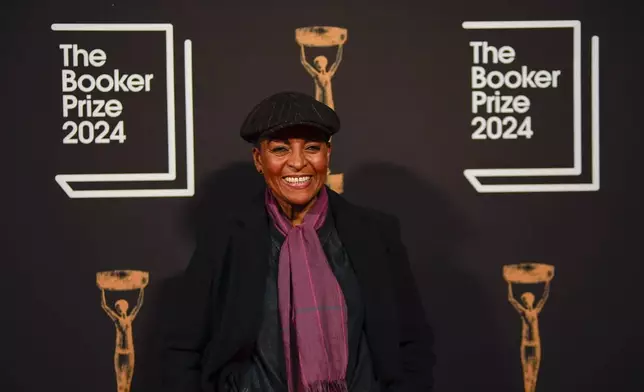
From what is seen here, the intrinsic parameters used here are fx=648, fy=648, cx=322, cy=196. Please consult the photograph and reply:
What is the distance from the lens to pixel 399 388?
1702mm

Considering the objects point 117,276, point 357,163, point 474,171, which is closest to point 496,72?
point 474,171

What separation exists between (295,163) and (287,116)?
0.40 feet

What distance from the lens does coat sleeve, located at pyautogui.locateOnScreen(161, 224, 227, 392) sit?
5.38 ft

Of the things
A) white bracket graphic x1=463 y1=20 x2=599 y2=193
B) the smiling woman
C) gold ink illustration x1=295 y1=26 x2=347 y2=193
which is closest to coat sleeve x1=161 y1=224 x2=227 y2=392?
the smiling woman

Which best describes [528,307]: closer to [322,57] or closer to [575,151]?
[575,151]

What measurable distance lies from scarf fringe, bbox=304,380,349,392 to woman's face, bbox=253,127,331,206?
441mm

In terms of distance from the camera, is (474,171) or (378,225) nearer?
(378,225)

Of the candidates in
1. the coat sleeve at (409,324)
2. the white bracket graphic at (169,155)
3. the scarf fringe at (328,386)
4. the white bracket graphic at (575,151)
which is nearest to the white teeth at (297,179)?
the coat sleeve at (409,324)

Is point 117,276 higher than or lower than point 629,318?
higher

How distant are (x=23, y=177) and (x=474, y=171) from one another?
57.7 inches

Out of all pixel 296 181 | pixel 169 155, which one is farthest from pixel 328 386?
pixel 169 155

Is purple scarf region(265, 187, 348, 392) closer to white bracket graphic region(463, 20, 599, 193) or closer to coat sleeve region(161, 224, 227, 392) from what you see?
coat sleeve region(161, 224, 227, 392)

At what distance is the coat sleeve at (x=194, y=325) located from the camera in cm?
164

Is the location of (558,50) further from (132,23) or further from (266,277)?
(132,23)
